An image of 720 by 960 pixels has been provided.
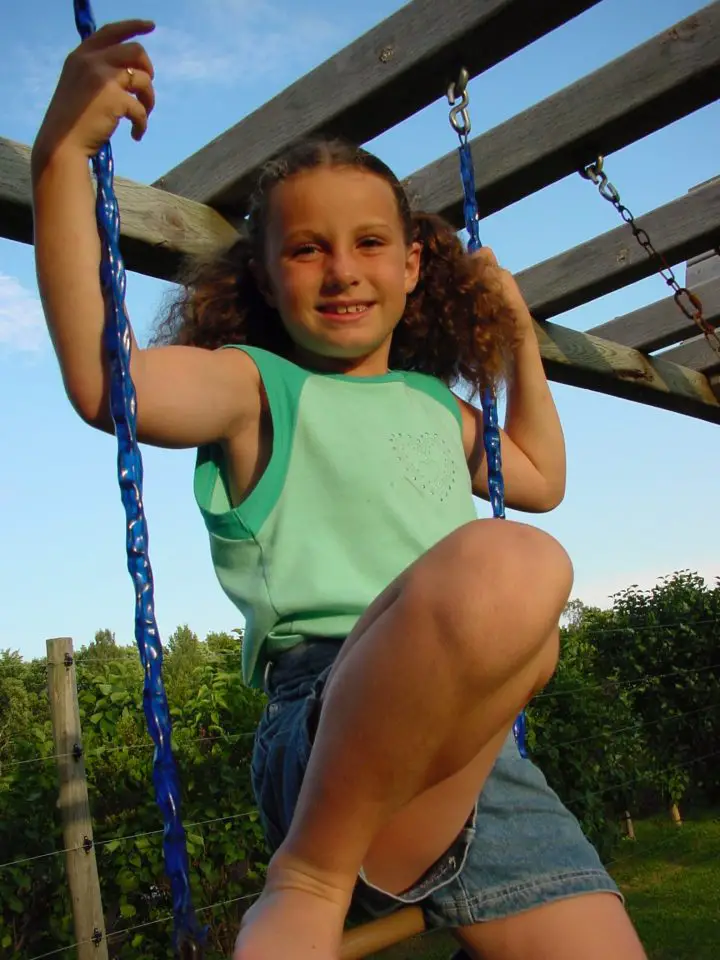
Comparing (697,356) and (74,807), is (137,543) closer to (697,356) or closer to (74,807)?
(74,807)

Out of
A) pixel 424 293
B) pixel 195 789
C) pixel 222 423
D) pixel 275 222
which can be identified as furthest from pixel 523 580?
pixel 195 789

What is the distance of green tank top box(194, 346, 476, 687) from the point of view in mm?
1447

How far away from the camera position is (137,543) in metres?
1.19

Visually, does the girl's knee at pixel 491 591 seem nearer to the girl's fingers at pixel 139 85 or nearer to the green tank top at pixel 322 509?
the green tank top at pixel 322 509

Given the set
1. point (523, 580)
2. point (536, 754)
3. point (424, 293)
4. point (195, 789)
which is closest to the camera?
point (523, 580)

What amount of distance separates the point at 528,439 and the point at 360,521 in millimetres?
652

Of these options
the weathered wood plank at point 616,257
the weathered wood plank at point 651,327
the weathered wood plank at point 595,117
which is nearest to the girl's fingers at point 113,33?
the weathered wood plank at point 595,117

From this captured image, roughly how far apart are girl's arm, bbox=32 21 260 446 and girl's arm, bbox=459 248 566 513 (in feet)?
2.79

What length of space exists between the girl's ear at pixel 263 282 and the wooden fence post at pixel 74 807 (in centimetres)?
201

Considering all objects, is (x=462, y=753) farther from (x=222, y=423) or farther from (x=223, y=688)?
(x=223, y=688)

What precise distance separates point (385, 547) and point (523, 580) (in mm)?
502

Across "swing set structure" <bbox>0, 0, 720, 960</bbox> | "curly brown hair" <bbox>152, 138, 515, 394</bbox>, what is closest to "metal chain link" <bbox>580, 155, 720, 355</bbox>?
"swing set structure" <bbox>0, 0, 720, 960</bbox>

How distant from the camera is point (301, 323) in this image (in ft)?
5.53

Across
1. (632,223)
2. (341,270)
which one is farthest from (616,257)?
(341,270)
